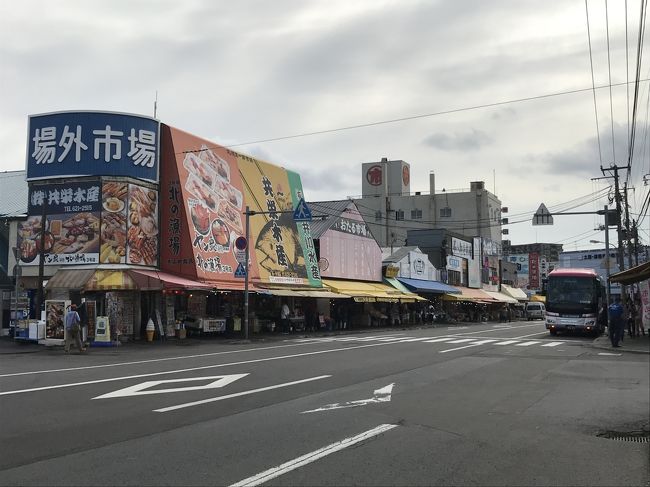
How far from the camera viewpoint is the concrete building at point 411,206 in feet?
279

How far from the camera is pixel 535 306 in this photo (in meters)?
72.0

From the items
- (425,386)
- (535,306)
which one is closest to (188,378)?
(425,386)

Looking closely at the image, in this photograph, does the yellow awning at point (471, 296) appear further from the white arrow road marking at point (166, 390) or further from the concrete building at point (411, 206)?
the white arrow road marking at point (166, 390)

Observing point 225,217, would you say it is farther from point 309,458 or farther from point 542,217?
point 309,458

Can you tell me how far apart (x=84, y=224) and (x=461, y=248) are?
47156mm

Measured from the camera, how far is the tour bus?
28594mm

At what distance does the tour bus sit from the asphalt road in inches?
566

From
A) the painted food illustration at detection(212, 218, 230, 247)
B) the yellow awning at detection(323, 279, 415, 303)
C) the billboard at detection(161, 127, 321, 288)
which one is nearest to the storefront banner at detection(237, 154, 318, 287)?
the billboard at detection(161, 127, 321, 288)

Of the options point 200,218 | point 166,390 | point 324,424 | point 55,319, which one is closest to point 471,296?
point 200,218

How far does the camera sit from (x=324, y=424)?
→ 8.02 m

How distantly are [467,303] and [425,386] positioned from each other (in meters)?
54.0

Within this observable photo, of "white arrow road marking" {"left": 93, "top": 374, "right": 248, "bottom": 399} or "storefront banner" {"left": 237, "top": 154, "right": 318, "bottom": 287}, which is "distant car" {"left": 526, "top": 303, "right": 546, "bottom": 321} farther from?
"white arrow road marking" {"left": 93, "top": 374, "right": 248, "bottom": 399}

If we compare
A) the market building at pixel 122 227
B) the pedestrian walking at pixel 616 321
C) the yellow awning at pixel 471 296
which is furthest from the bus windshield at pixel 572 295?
the yellow awning at pixel 471 296

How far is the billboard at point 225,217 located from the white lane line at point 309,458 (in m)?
20.1
